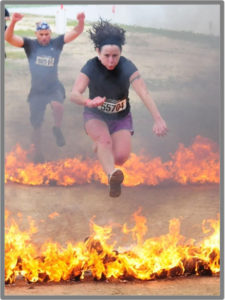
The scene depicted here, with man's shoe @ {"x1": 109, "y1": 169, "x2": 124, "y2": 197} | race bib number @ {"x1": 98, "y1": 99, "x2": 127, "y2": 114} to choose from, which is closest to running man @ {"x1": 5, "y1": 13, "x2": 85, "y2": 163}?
race bib number @ {"x1": 98, "y1": 99, "x2": 127, "y2": 114}

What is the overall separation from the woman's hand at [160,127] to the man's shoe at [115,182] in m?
0.72

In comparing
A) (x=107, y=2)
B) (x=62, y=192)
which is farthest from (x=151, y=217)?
(x=107, y=2)

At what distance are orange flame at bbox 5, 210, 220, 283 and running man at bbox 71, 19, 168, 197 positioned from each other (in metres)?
0.77

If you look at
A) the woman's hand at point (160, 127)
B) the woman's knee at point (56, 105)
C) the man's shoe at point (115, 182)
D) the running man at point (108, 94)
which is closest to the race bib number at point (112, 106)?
the running man at point (108, 94)

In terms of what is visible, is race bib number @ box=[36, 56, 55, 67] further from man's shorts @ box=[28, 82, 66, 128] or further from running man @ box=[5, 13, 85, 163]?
man's shorts @ box=[28, 82, 66, 128]

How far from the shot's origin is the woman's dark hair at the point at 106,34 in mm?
8156

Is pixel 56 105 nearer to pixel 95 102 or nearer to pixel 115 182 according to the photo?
pixel 95 102

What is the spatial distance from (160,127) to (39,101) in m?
1.48

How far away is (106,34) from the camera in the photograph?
26.9ft

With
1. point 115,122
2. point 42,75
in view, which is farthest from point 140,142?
point 42,75

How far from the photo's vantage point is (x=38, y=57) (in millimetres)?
8492

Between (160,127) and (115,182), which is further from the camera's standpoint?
(160,127)

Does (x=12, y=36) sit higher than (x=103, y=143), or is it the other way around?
(x=12, y=36)

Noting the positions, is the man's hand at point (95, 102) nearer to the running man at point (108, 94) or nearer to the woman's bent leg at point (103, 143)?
the running man at point (108, 94)
